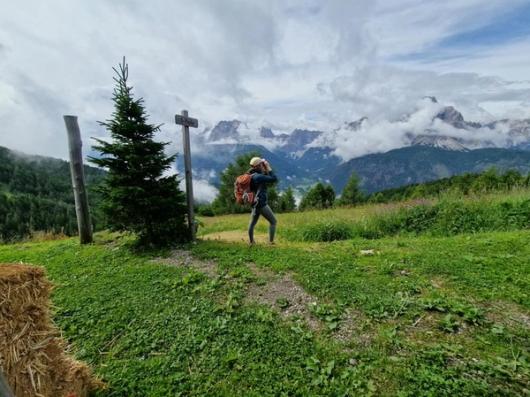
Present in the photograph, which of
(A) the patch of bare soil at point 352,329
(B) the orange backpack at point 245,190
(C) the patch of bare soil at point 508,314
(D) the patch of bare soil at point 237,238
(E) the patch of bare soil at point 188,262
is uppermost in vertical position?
(B) the orange backpack at point 245,190

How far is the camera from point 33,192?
393ft

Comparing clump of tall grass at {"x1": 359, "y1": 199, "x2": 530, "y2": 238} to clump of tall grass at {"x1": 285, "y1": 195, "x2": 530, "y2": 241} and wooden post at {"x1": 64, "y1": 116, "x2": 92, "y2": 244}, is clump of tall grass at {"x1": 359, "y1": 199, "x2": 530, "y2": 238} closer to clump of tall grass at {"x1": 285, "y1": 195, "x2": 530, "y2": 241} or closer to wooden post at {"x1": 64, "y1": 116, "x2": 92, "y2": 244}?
clump of tall grass at {"x1": 285, "y1": 195, "x2": 530, "y2": 241}

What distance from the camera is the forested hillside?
81.8 m

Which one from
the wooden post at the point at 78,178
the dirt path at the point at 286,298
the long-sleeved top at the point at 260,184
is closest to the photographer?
the dirt path at the point at 286,298

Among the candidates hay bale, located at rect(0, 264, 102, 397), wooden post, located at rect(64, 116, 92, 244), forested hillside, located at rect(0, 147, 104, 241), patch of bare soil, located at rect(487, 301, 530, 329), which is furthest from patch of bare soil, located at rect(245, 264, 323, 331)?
forested hillside, located at rect(0, 147, 104, 241)

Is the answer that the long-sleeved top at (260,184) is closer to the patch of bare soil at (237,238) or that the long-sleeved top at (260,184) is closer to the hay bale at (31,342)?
the patch of bare soil at (237,238)

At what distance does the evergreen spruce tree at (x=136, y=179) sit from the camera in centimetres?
883

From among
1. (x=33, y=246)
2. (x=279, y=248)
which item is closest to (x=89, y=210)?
(x=33, y=246)

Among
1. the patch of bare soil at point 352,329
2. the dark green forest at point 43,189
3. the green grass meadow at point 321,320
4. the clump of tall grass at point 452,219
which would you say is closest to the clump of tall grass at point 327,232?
the clump of tall grass at point 452,219

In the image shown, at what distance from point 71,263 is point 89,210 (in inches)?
117

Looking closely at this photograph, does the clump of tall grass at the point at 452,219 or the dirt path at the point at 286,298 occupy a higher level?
the clump of tall grass at the point at 452,219

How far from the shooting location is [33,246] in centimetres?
1129

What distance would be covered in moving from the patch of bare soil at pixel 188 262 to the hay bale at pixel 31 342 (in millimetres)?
3665

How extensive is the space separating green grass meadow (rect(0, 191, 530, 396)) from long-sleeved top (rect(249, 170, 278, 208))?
1311 mm
